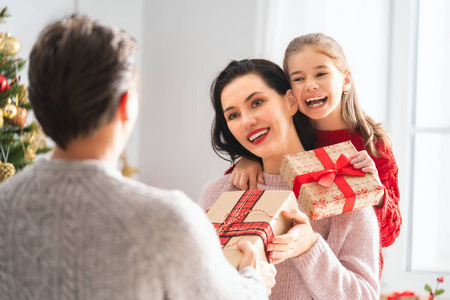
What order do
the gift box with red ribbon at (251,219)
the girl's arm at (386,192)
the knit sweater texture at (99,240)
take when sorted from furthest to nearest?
the girl's arm at (386,192), the gift box with red ribbon at (251,219), the knit sweater texture at (99,240)

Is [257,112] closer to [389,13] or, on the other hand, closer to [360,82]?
[360,82]

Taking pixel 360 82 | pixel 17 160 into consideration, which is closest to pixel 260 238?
pixel 17 160

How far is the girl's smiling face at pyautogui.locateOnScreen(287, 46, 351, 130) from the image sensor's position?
1648mm

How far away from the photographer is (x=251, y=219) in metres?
1.20

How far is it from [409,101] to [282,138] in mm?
1903

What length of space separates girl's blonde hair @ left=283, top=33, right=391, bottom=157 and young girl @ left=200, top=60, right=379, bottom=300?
15 cm

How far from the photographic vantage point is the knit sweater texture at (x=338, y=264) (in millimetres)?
1301

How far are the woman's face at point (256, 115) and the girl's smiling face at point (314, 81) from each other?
5.6 inches

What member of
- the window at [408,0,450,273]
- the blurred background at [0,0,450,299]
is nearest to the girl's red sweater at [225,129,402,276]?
the blurred background at [0,0,450,299]

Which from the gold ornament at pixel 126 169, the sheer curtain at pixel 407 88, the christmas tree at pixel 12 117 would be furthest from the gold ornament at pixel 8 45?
the sheer curtain at pixel 407 88

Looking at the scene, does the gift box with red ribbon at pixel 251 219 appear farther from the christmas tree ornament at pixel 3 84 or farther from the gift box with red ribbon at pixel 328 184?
the christmas tree ornament at pixel 3 84

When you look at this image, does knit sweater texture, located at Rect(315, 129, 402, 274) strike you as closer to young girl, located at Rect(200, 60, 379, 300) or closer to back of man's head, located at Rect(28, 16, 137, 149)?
young girl, located at Rect(200, 60, 379, 300)

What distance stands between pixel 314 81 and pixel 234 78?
0.28m

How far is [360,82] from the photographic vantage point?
3.12 meters
